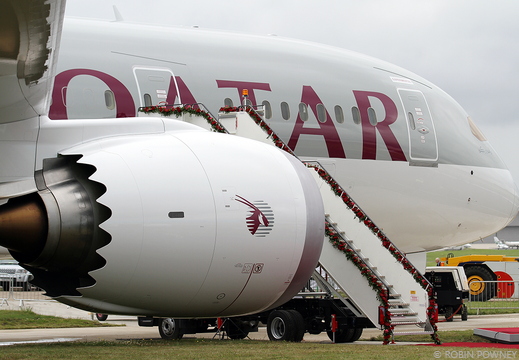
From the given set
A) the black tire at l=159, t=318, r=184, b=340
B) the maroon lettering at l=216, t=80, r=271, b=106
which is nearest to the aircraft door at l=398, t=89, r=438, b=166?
the maroon lettering at l=216, t=80, r=271, b=106

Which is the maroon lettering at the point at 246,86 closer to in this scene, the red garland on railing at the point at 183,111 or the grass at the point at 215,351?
the red garland on railing at the point at 183,111

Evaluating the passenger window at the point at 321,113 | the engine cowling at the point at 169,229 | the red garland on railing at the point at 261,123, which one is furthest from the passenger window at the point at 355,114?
the engine cowling at the point at 169,229

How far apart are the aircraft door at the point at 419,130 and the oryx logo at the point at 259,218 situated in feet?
28.4

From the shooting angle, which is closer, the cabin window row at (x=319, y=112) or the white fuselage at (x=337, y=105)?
the white fuselage at (x=337, y=105)

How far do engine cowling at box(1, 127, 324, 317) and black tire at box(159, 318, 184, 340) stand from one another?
7295 millimetres

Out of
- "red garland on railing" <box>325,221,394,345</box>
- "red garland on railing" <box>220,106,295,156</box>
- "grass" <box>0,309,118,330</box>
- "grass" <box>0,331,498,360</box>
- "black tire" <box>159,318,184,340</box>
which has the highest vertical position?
"red garland on railing" <box>220,106,295,156</box>

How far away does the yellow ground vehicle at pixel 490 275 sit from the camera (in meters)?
32.0

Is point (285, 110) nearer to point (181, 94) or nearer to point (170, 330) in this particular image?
point (181, 94)

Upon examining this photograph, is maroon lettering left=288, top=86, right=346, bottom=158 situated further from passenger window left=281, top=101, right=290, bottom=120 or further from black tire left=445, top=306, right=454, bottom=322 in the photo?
black tire left=445, top=306, right=454, bottom=322

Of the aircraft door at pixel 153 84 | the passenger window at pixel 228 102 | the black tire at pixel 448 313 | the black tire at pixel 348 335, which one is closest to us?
the aircraft door at pixel 153 84

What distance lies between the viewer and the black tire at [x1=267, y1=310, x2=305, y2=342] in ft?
50.4

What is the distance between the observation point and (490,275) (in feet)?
111

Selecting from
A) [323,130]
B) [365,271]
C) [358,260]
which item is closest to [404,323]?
[365,271]

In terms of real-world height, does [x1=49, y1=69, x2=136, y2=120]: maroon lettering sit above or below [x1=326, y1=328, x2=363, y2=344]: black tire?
above
